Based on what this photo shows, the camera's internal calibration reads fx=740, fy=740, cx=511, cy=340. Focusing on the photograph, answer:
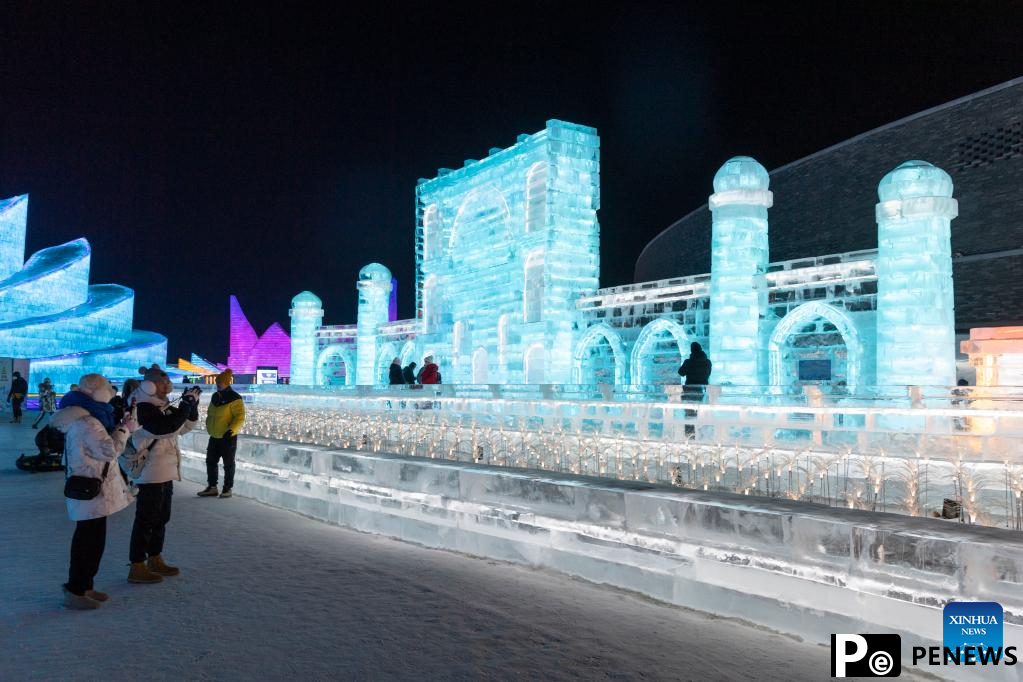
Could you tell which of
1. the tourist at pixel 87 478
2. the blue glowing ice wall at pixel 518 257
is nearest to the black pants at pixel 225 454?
the tourist at pixel 87 478

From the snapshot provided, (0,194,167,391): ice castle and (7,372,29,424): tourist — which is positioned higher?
(0,194,167,391): ice castle

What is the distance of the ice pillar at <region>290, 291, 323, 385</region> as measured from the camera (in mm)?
34031

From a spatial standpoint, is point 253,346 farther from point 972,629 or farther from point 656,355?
point 972,629

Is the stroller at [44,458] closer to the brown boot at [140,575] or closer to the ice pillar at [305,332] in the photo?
the brown boot at [140,575]

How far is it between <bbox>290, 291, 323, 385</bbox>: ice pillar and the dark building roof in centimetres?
2198

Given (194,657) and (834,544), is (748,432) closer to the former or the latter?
(834,544)

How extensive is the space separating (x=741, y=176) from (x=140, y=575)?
1439 cm

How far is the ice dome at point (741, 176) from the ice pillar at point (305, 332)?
22490 millimetres

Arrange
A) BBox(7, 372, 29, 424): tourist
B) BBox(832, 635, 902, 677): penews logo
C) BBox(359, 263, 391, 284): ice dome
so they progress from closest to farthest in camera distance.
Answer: BBox(832, 635, 902, 677): penews logo
BBox(7, 372, 29, 424): tourist
BBox(359, 263, 391, 284): ice dome

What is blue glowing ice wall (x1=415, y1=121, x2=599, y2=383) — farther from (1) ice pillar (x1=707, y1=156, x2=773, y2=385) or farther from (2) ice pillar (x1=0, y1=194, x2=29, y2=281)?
(2) ice pillar (x1=0, y1=194, x2=29, y2=281)

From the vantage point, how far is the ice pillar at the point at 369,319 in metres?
31.8

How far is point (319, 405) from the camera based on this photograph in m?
15.2

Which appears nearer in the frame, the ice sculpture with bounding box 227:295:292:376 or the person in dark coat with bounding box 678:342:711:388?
the person in dark coat with bounding box 678:342:711:388

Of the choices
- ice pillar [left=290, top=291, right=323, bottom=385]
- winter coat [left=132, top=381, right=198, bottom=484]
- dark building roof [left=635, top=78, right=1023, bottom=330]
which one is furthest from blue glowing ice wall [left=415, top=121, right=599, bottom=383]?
winter coat [left=132, top=381, right=198, bottom=484]
